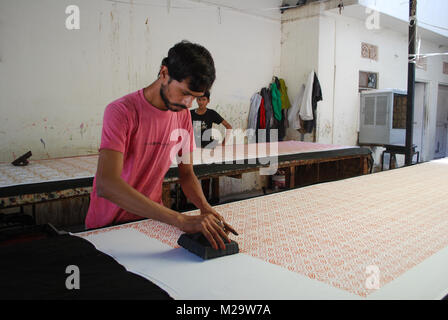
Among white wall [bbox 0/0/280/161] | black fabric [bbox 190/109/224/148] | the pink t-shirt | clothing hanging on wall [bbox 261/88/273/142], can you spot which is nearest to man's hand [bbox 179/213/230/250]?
the pink t-shirt

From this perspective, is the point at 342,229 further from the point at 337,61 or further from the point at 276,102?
the point at 337,61

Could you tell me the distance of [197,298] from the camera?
2.84 ft

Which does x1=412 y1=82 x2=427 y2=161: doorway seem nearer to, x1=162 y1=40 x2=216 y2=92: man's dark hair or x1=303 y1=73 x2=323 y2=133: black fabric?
x1=303 y1=73 x2=323 y2=133: black fabric

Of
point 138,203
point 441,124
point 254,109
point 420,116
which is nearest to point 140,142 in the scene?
point 138,203

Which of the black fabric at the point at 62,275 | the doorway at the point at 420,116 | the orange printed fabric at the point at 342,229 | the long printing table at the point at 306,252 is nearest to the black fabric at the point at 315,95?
the orange printed fabric at the point at 342,229

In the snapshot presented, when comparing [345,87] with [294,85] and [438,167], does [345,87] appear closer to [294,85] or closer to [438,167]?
[294,85]

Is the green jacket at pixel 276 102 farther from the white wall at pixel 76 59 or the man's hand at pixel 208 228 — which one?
the man's hand at pixel 208 228

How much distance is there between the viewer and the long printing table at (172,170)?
2.11m

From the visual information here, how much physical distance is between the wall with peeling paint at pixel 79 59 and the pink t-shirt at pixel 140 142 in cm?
257

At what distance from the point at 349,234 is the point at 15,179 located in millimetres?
2058

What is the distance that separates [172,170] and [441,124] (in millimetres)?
8630

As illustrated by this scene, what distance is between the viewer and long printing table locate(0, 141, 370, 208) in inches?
82.9

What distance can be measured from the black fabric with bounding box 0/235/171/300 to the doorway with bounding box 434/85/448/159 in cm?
954
